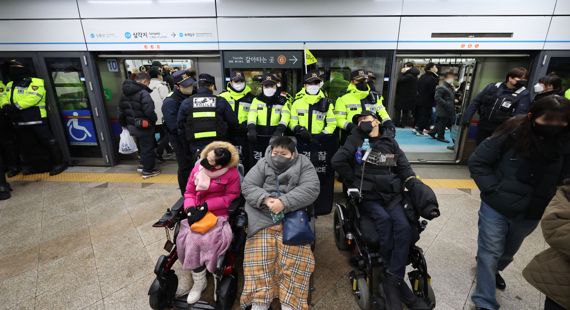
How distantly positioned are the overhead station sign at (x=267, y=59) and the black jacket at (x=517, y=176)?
2.95m

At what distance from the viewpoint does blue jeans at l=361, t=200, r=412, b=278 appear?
2.10 meters

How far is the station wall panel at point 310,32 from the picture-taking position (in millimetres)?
4128

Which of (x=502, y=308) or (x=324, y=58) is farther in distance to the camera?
(x=324, y=58)

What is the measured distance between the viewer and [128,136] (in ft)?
15.6

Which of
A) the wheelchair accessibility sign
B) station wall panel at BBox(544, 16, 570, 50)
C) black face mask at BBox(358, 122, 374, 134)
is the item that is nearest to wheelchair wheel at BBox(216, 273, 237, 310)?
black face mask at BBox(358, 122, 374, 134)

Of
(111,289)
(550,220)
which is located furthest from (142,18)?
(550,220)

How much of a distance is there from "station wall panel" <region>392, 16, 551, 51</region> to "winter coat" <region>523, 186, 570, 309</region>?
3.43m

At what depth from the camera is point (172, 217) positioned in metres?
2.26

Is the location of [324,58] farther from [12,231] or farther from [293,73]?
[12,231]

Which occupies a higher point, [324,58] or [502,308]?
[324,58]

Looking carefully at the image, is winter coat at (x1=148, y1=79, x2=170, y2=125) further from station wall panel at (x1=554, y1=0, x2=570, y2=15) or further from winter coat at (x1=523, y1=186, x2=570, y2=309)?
station wall panel at (x1=554, y1=0, x2=570, y2=15)

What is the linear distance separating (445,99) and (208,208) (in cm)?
624

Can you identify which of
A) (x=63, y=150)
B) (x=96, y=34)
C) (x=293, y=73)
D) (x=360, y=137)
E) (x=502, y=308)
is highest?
(x=96, y=34)

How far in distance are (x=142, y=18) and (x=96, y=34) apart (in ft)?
2.74
